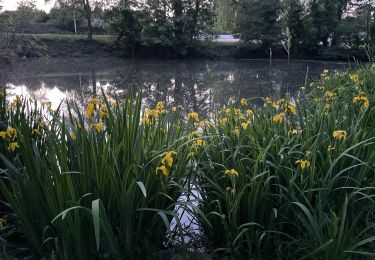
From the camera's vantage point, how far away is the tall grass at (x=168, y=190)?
57.9 inches

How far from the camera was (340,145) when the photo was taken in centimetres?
179

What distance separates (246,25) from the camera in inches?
734

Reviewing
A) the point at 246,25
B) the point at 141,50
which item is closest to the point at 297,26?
the point at 246,25

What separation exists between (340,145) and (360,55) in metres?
16.7

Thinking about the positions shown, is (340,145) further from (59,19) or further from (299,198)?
(59,19)

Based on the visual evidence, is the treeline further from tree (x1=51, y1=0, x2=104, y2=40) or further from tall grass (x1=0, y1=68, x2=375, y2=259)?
tall grass (x1=0, y1=68, x2=375, y2=259)

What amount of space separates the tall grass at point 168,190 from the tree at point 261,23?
667 inches

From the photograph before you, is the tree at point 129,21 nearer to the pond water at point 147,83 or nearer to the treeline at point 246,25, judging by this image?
the treeline at point 246,25

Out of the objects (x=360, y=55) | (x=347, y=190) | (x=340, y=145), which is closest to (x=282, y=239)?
(x=347, y=190)

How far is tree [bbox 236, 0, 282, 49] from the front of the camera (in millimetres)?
18125

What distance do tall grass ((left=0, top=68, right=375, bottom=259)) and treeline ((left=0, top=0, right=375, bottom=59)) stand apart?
16.3m

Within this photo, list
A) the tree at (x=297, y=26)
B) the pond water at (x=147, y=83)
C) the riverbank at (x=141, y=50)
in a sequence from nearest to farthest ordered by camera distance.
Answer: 1. the pond water at (x=147, y=83)
2. the tree at (x=297, y=26)
3. the riverbank at (x=141, y=50)

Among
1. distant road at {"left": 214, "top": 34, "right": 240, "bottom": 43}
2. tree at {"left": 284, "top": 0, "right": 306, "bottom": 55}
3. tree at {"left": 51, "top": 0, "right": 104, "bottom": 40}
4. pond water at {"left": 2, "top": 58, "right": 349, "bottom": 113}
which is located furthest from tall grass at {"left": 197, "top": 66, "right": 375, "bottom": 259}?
tree at {"left": 51, "top": 0, "right": 104, "bottom": 40}

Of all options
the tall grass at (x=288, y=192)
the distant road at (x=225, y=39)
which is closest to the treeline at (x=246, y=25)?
the distant road at (x=225, y=39)
